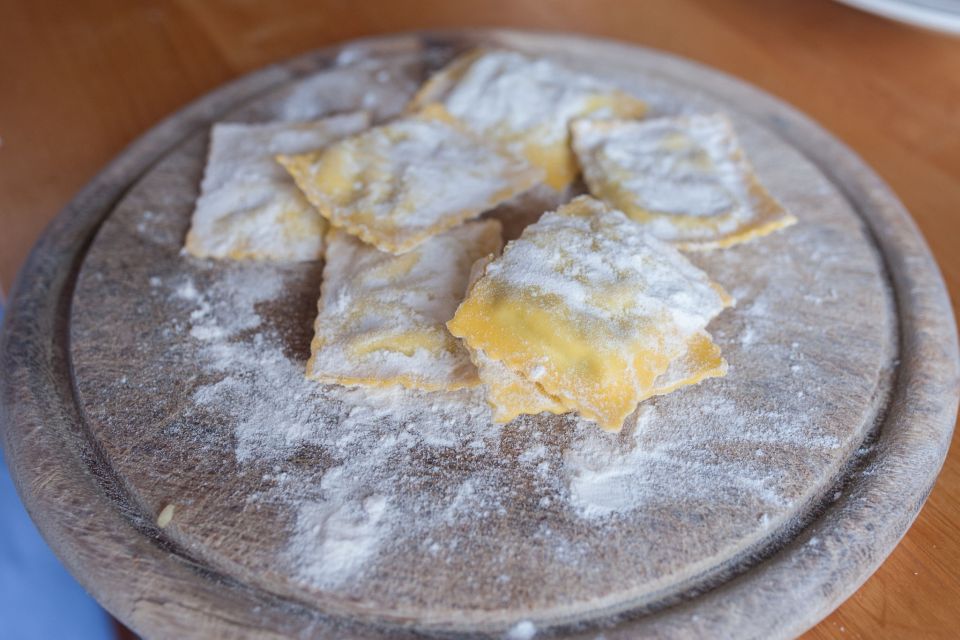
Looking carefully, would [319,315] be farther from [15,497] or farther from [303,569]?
[15,497]

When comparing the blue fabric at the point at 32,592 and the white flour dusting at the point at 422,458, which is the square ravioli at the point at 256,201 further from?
the blue fabric at the point at 32,592

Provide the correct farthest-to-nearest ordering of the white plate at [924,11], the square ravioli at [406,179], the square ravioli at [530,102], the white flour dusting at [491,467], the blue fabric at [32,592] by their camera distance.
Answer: the white plate at [924,11]
the square ravioli at [530,102]
the square ravioli at [406,179]
the blue fabric at [32,592]
the white flour dusting at [491,467]

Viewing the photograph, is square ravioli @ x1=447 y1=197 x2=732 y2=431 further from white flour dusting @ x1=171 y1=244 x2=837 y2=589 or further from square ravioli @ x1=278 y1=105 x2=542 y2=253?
square ravioli @ x1=278 y1=105 x2=542 y2=253

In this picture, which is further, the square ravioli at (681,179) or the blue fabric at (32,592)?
the square ravioli at (681,179)

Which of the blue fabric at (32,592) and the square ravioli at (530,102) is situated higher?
the square ravioli at (530,102)

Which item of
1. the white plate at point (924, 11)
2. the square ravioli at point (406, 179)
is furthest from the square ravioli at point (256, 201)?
the white plate at point (924, 11)

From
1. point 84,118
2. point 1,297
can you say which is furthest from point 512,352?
point 84,118

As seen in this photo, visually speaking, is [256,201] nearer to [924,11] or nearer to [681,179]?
[681,179]

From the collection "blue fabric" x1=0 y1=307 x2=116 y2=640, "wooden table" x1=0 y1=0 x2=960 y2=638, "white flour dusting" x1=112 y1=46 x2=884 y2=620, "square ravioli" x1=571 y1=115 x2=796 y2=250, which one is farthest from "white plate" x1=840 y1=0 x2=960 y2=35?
"blue fabric" x1=0 y1=307 x2=116 y2=640
